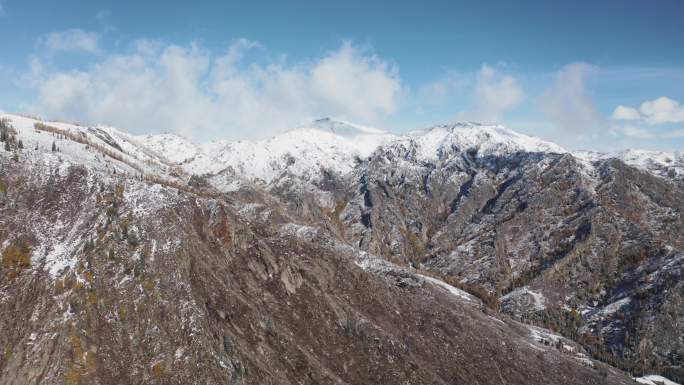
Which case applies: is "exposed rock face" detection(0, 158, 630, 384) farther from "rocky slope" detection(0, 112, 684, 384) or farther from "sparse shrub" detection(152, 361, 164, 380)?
"rocky slope" detection(0, 112, 684, 384)

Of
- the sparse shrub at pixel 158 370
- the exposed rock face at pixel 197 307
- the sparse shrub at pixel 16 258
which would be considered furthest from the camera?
the sparse shrub at pixel 16 258

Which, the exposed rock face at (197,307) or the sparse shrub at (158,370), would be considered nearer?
the sparse shrub at (158,370)

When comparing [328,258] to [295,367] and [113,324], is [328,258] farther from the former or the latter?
[113,324]

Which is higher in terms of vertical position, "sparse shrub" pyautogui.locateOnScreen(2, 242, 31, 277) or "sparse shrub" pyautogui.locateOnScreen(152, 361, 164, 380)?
"sparse shrub" pyautogui.locateOnScreen(2, 242, 31, 277)

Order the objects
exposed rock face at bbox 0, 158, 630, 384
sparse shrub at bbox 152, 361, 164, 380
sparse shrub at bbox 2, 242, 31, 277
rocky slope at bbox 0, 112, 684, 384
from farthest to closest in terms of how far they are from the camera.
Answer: sparse shrub at bbox 2, 242, 31, 277 → rocky slope at bbox 0, 112, 684, 384 → exposed rock face at bbox 0, 158, 630, 384 → sparse shrub at bbox 152, 361, 164, 380

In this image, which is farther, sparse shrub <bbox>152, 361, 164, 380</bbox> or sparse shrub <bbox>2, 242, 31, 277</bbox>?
sparse shrub <bbox>2, 242, 31, 277</bbox>

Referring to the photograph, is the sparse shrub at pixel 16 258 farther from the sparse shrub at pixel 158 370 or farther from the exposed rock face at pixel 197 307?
the sparse shrub at pixel 158 370

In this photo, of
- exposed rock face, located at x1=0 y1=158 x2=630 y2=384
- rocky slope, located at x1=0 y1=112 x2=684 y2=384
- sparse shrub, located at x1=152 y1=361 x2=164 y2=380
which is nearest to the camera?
sparse shrub, located at x1=152 y1=361 x2=164 y2=380

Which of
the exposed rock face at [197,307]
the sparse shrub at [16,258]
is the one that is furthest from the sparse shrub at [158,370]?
the sparse shrub at [16,258]

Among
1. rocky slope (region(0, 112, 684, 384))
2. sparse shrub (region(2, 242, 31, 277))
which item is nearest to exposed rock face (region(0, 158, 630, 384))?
rocky slope (region(0, 112, 684, 384))

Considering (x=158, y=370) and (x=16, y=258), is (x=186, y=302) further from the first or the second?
(x=16, y=258)

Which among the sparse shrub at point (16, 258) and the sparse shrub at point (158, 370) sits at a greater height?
the sparse shrub at point (16, 258)
